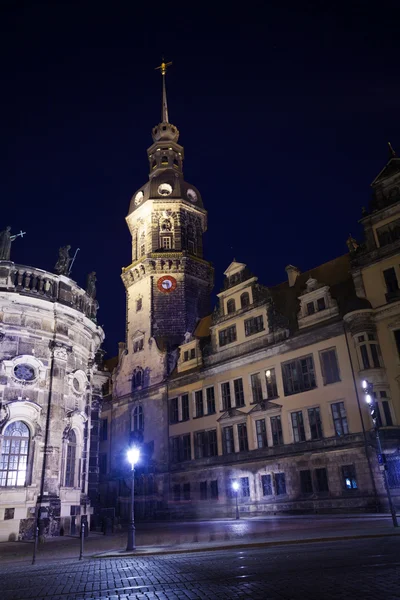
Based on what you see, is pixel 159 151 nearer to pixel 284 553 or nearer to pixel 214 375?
pixel 214 375

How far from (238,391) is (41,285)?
1926 centimetres

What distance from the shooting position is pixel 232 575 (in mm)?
9820

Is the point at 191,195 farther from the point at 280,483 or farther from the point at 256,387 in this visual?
the point at 280,483

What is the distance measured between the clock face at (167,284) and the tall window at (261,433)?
2128 centimetres

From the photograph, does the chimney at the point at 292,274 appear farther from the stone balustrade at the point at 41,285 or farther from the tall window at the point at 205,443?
the stone balustrade at the point at 41,285

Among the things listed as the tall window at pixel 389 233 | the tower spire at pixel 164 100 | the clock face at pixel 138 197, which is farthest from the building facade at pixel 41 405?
the tower spire at pixel 164 100

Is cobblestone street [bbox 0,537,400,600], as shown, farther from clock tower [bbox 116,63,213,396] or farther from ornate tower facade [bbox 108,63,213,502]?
clock tower [bbox 116,63,213,396]

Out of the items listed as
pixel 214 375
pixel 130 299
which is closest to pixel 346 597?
pixel 214 375

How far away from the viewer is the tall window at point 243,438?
37.9m

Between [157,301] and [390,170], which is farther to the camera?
[157,301]

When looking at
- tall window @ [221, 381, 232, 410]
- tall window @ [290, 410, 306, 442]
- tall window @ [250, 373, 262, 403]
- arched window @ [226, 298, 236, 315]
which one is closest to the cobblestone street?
tall window @ [290, 410, 306, 442]

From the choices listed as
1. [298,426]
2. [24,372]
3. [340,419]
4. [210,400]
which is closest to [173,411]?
[210,400]

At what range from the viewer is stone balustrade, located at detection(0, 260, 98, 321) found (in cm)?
2728

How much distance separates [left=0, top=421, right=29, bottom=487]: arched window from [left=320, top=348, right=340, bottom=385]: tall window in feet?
65.3
